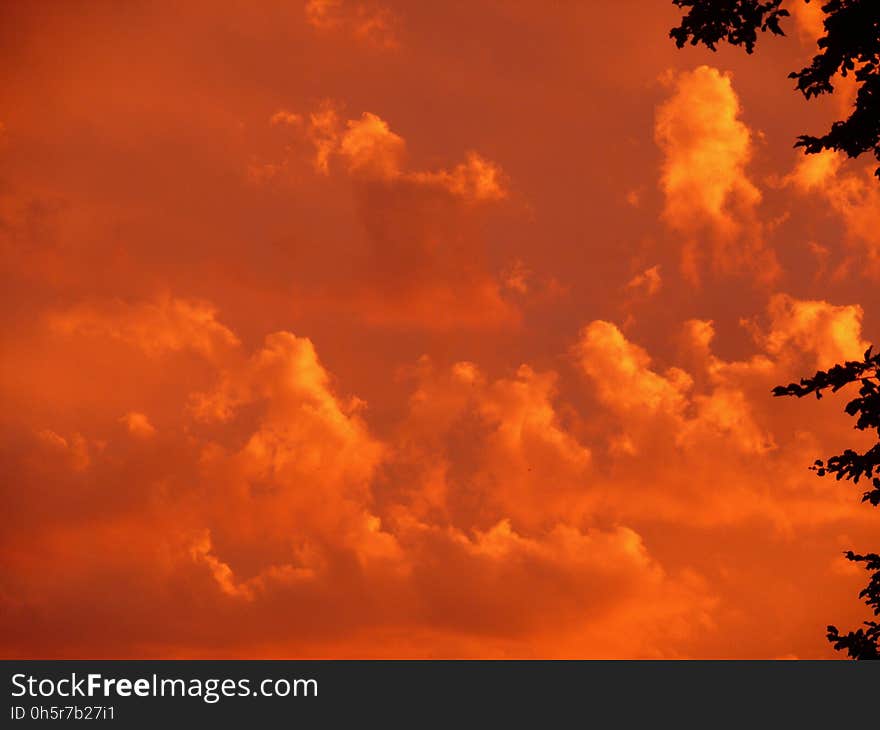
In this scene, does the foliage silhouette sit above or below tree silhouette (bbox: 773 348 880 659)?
above

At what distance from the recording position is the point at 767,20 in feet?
60.4

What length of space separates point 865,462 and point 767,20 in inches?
336

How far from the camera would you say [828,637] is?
16.8 m

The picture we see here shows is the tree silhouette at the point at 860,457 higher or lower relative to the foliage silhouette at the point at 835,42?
lower

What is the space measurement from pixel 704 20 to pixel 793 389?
7.44 metres
